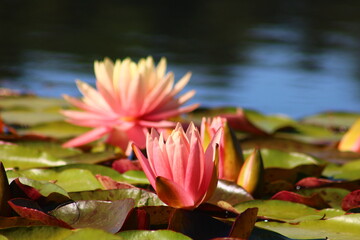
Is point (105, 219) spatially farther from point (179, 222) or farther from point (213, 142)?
point (213, 142)

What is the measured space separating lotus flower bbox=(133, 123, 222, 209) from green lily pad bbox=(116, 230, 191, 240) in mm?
95

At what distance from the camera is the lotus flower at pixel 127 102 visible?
1.73m

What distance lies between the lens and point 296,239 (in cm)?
109

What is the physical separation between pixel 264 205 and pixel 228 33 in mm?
8954

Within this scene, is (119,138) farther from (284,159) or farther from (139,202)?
(139,202)

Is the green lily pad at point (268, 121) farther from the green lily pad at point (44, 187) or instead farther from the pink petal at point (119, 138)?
the green lily pad at point (44, 187)

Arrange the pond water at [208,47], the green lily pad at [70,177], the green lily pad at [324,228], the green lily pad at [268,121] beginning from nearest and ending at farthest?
the green lily pad at [324,228] → the green lily pad at [70,177] → the green lily pad at [268,121] → the pond water at [208,47]

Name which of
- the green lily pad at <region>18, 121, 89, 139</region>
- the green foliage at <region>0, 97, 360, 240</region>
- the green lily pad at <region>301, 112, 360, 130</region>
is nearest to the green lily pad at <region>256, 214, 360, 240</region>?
the green foliage at <region>0, 97, 360, 240</region>

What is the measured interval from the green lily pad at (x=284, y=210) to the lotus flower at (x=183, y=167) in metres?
0.18

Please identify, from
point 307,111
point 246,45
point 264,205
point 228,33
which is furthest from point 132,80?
point 228,33

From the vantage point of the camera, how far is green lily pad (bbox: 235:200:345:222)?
1.25 meters

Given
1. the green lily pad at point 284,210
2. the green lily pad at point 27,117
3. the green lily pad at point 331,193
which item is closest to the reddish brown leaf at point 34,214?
the green lily pad at point 284,210

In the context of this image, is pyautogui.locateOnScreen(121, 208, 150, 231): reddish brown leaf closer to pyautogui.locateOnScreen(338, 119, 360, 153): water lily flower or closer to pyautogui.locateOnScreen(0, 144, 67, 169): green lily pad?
pyautogui.locateOnScreen(0, 144, 67, 169): green lily pad

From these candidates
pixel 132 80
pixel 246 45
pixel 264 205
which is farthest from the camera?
pixel 246 45
